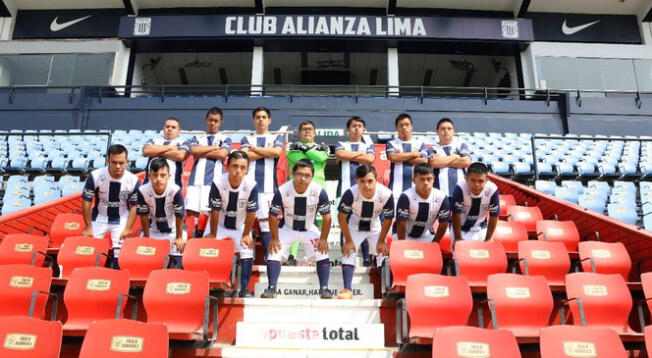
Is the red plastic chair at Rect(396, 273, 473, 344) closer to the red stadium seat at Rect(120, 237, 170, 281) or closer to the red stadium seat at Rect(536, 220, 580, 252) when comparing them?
the red stadium seat at Rect(536, 220, 580, 252)

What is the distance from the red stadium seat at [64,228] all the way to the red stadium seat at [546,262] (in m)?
4.88

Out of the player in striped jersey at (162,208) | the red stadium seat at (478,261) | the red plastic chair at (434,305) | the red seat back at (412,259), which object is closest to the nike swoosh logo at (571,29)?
the red stadium seat at (478,261)

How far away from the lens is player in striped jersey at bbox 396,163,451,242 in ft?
15.4

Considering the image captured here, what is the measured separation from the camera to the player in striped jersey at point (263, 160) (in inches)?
206

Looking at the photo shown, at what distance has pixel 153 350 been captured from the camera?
9.93 feet

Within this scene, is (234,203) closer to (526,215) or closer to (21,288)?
(21,288)

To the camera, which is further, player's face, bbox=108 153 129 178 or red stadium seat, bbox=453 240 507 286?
player's face, bbox=108 153 129 178

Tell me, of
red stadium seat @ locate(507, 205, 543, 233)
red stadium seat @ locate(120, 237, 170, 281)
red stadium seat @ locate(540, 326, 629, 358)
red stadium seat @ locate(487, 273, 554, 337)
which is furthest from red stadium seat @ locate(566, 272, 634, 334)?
red stadium seat @ locate(120, 237, 170, 281)

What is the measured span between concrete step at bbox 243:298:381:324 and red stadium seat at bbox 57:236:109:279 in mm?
1707

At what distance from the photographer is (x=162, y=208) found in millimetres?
4922

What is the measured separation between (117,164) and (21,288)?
1648mm

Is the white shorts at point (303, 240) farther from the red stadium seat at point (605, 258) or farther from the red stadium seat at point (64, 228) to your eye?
the red stadium seat at point (605, 258)

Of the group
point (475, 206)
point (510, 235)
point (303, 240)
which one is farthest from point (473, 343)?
point (510, 235)

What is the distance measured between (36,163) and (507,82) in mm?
16655
